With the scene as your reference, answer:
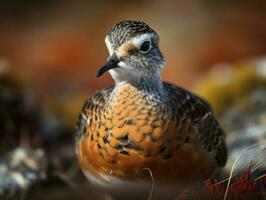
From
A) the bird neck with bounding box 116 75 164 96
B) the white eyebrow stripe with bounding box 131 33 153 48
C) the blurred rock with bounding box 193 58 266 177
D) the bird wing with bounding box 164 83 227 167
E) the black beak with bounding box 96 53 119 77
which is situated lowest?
the blurred rock with bounding box 193 58 266 177

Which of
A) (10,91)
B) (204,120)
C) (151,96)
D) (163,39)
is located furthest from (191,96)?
(163,39)

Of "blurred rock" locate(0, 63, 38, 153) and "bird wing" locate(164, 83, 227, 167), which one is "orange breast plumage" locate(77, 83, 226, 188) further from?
"blurred rock" locate(0, 63, 38, 153)

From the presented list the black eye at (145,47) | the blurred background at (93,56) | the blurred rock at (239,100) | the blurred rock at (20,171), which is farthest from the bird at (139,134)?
the blurred background at (93,56)

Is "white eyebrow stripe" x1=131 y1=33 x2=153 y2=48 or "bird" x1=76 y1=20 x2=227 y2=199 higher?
"white eyebrow stripe" x1=131 y1=33 x2=153 y2=48

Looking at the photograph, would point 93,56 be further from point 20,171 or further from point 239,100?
point 20,171

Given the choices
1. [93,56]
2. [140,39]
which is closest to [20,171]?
[140,39]

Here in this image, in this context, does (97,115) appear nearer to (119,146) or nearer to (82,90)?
(119,146)

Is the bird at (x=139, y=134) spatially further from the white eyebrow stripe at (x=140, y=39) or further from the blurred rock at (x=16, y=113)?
the blurred rock at (x=16, y=113)

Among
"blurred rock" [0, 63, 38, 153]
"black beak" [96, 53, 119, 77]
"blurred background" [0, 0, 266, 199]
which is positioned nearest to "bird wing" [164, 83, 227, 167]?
"black beak" [96, 53, 119, 77]
